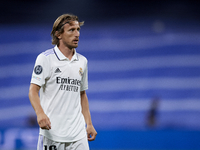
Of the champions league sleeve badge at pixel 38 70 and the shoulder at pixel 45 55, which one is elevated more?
the shoulder at pixel 45 55

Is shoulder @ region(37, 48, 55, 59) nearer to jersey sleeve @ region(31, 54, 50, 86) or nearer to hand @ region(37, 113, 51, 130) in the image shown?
jersey sleeve @ region(31, 54, 50, 86)

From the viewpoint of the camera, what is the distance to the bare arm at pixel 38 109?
2.01 metres

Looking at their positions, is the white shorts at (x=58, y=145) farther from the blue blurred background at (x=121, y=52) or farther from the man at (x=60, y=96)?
the blue blurred background at (x=121, y=52)

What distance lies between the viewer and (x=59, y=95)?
227 cm

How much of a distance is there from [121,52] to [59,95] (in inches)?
221

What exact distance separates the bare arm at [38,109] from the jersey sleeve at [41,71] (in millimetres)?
46

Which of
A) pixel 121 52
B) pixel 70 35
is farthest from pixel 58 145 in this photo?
pixel 121 52

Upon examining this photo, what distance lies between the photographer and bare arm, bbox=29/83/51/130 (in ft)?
6.59

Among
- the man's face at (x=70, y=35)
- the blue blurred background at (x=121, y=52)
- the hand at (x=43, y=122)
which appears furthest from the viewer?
the blue blurred background at (x=121, y=52)

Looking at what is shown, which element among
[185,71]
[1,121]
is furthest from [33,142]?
[185,71]

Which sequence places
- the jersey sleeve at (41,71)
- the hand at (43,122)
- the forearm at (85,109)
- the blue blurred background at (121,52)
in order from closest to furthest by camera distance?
the hand at (43,122), the jersey sleeve at (41,71), the forearm at (85,109), the blue blurred background at (121,52)

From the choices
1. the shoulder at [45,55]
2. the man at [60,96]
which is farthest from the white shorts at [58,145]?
the shoulder at [45,55]

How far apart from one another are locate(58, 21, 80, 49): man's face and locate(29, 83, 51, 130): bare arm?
18.5 inches

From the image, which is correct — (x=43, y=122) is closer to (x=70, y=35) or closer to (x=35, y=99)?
(x=35, y=99)
